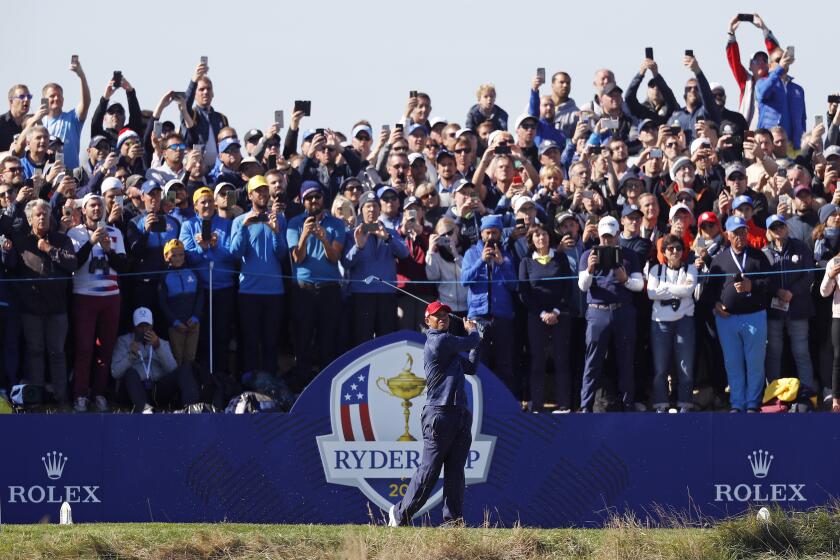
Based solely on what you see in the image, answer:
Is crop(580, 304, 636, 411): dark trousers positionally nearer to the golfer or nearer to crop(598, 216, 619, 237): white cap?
crop(598, 216, 619, 237): white cap

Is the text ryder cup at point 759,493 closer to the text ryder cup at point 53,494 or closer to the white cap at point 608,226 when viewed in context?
the white cap at point 608,226

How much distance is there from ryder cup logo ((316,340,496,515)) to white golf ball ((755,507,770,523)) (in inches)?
105

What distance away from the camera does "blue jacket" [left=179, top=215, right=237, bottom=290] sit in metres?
16.5

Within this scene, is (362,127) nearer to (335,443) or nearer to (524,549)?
(335,443)

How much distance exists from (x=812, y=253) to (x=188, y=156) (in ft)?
23.3

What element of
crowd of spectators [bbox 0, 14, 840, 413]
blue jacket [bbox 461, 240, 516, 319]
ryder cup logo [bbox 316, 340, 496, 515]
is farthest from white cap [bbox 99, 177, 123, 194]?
blue jacket [bbox 461, 240, 516, 319]

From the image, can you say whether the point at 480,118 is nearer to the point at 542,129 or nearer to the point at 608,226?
the point at 542,129

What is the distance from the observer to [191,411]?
15656mm

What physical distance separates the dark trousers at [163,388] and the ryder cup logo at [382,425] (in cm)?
186

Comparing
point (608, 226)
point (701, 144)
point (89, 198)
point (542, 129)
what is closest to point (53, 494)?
point (89, 198)

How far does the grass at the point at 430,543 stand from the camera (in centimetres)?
1227

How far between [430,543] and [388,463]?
280cm

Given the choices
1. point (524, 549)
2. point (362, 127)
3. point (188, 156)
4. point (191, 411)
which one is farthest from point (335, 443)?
point (362, 127)

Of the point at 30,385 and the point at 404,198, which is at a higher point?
the point at 404,198
